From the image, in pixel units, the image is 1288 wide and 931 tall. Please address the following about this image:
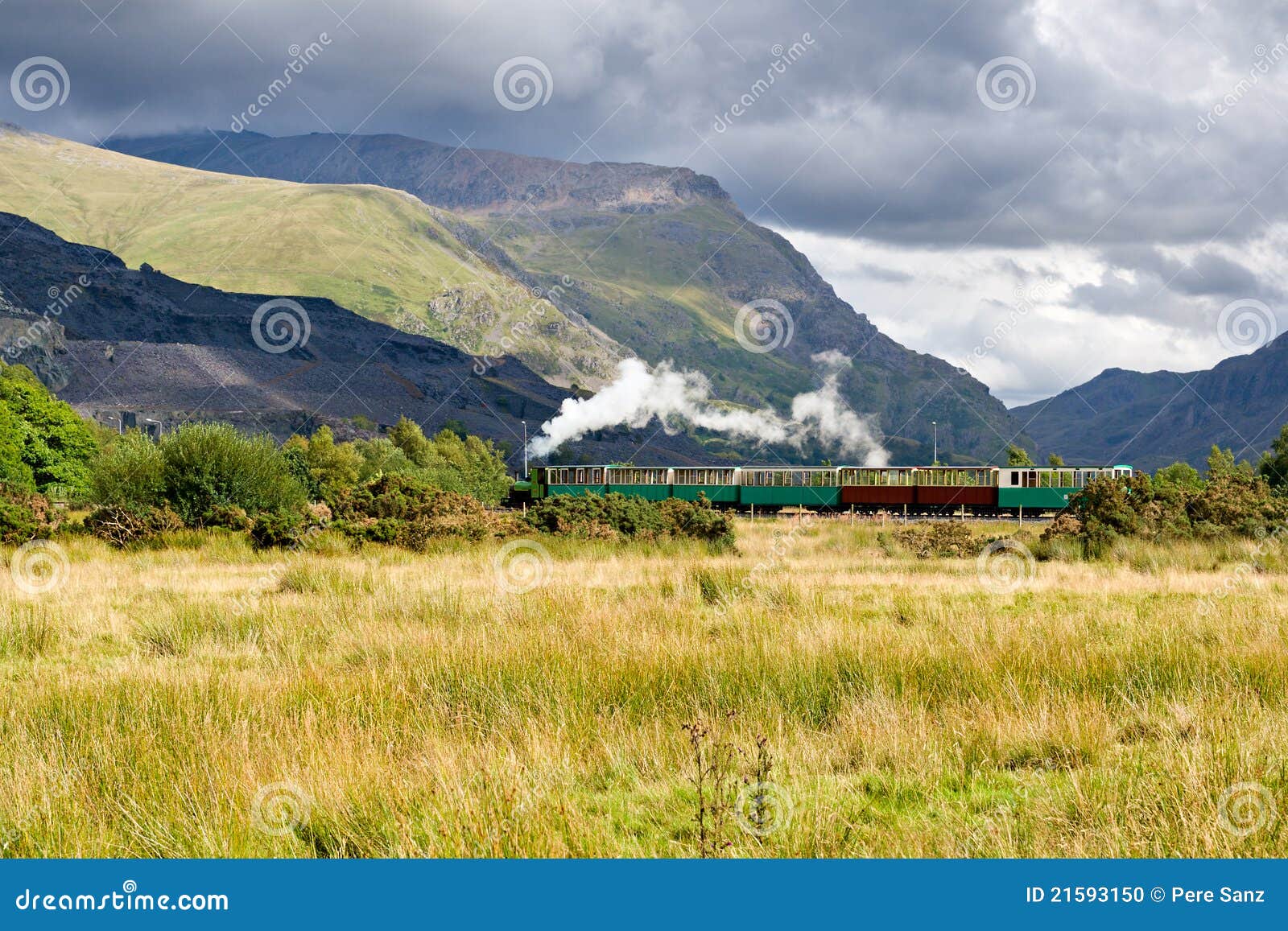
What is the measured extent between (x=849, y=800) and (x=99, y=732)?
4.94 m

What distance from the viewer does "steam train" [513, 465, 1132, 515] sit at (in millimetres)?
39500

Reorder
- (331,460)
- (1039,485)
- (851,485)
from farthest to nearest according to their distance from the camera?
1. (331,460)
2. (851,485)
3. (1039,485)

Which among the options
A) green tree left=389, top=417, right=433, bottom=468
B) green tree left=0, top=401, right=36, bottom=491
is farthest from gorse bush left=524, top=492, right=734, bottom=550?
green tree left=389, top=417, right=433, bottom=468

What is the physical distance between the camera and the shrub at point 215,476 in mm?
23688

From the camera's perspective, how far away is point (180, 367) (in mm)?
156500

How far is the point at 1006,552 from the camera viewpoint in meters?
21.3

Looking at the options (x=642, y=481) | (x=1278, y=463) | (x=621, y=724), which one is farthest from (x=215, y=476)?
(x=1278, y=463)

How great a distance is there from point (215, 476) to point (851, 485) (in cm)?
2661

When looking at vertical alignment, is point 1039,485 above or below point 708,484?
below

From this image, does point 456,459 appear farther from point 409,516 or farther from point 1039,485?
point 409,516

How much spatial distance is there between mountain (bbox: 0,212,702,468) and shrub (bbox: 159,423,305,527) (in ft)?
369

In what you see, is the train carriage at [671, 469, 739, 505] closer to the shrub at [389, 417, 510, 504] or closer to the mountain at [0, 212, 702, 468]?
the shrub at [389, 417, 510, 504]

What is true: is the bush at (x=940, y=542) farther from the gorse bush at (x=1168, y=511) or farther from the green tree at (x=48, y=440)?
the green tree at (x=48, y=440)

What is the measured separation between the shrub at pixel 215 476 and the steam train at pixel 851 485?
14634 millimetres
